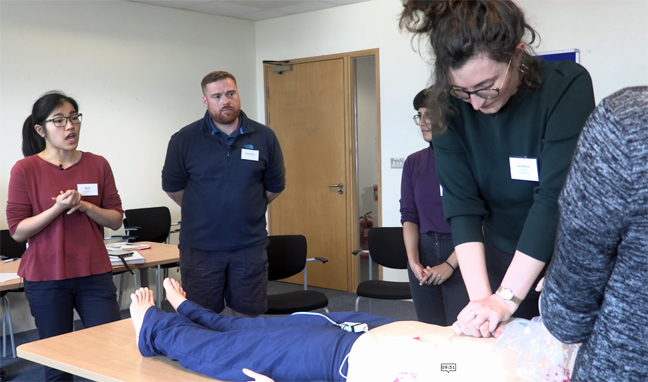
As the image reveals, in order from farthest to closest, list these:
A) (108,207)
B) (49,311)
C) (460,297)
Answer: (108,207) < (49,311) < (460,297)

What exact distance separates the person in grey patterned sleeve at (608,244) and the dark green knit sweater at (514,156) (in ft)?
1.86

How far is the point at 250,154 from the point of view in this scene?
316cm

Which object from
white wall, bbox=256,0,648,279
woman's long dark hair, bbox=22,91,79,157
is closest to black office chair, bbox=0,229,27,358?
woman's long dark hair, bbox=22,91,79,157

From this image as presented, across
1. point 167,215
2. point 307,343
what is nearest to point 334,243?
point 167,215

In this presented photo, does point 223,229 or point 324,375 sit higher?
point 223,229

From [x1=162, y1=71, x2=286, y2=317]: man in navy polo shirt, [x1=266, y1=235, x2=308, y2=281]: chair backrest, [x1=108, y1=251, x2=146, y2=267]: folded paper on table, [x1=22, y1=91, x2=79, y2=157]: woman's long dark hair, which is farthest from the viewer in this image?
[x1=266, y1=235, x2=308, y2=281]: chair backrest

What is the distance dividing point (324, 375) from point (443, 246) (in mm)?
1176

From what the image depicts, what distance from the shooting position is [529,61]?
1417 millimetres

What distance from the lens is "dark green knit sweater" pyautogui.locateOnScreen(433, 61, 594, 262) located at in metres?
1.37

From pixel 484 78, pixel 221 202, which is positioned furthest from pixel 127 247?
pixel 484 78

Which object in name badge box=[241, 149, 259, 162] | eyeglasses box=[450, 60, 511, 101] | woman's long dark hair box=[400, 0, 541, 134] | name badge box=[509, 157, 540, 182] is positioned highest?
woman's long dark hair box=[400, 0, 541, 134]

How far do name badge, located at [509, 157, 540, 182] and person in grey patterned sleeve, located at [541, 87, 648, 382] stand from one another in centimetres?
72

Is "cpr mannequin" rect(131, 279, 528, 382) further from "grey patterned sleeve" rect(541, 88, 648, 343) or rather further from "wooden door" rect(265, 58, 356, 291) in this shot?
"wooden door" rect(265, 58, 356, 291)

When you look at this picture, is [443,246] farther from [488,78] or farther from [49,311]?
[49,311]
